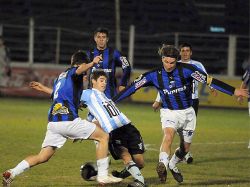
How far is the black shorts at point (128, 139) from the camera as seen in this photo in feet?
32.1

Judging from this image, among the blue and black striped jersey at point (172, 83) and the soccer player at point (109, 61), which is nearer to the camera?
the blue and black striped jersey at point (172, 83)

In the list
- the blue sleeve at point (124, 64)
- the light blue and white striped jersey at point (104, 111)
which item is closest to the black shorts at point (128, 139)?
the light blue and white striped jersey at point (104, 111)

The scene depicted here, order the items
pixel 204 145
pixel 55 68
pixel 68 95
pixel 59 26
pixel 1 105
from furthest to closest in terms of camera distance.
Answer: pixel 59 26 → pixel 55 68 → pixel 1 105 → pixel 204 145 → pixel 68 95

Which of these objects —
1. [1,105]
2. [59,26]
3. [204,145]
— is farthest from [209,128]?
[59,26]

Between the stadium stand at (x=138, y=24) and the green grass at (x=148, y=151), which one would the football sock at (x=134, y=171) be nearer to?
the green grass at (x=148, y=151)

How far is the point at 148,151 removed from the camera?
14312 mm

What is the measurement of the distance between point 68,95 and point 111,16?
2349 centimetres

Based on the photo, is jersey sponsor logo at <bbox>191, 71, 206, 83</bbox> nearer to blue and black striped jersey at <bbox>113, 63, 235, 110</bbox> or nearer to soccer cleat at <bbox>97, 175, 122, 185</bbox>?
blue and black striped jersey at <bbox>113, 63, 235, 110</bbox>

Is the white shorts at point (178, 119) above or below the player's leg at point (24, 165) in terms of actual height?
above

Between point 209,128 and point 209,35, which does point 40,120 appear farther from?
point 209,35

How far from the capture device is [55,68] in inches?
1137

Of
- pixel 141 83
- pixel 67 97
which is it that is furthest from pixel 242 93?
pixel 67 97

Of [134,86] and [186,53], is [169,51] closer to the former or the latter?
[134,86]

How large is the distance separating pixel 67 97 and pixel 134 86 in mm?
1362
